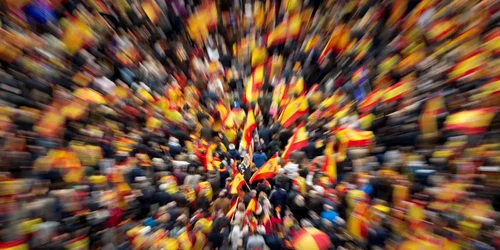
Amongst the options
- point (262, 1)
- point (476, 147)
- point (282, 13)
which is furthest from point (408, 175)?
point (262, 1)

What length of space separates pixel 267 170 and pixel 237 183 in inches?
5.0

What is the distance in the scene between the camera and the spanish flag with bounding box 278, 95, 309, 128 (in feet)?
4.42

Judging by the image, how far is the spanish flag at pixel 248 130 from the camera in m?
1.45

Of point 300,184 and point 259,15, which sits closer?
point 300,184

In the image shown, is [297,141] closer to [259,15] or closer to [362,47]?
[362,47]

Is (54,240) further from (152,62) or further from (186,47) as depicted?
(186,47)

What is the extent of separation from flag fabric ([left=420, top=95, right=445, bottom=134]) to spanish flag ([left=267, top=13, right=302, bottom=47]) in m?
0.68

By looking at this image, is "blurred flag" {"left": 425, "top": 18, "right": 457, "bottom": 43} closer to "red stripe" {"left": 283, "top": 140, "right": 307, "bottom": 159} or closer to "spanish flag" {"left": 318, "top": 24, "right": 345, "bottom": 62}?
"spanish flag" {"left": 318, "top": 24, "right": 345, "bottom": 62}

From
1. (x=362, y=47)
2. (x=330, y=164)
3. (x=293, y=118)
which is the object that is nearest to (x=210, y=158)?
(x=293, y=118)

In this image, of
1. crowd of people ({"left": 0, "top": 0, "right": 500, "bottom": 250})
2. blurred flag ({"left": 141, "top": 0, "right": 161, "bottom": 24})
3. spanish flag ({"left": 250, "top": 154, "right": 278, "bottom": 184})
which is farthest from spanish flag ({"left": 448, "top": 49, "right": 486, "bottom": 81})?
blurred flag ({"left": 141, "top": 0, "right": 161, "bottom": 24})

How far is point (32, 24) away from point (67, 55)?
0.37 ft

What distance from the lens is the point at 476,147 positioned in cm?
84

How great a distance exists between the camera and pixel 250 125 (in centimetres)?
148

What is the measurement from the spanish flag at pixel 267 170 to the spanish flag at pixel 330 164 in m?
0.22
